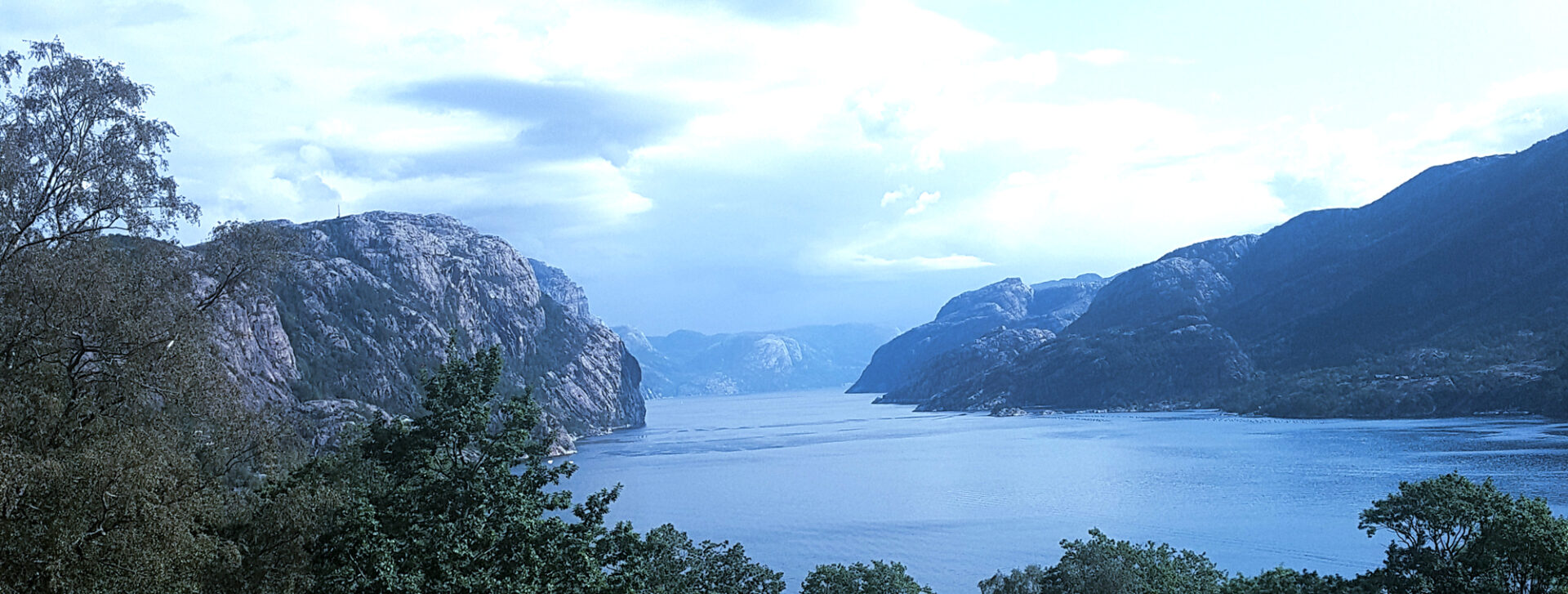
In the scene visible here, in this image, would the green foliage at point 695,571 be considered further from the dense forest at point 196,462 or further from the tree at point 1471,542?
the tree at point 1471,542

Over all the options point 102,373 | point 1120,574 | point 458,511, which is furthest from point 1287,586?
point 102,373

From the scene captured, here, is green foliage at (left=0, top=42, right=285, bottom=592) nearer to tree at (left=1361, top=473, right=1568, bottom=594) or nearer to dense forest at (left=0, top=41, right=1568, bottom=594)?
dense forest at (left=0, top=41, right=1568, bottom=594)

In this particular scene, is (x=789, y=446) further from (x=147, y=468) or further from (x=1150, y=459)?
(x=147, y=468)

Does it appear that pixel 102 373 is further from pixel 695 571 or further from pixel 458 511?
pixel 695 571

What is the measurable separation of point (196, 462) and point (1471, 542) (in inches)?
1514

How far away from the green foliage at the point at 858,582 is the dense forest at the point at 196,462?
10408mm

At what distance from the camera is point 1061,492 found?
12138 cm

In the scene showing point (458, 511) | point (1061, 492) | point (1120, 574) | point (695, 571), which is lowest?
point (1061, 492)

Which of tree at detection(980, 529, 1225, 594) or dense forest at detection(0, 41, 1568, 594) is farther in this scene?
tree at detection(980, 529, 1225, 594)

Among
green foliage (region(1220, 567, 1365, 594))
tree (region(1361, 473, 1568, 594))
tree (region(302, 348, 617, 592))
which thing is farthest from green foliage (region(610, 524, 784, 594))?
tree (region(1361, 473, 1568, 594))

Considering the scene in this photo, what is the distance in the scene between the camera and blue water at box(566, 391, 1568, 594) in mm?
85812

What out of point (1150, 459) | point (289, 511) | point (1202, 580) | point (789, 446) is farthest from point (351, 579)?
point (789, 446)

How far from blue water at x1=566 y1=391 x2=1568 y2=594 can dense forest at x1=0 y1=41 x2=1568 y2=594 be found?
45.8 metres

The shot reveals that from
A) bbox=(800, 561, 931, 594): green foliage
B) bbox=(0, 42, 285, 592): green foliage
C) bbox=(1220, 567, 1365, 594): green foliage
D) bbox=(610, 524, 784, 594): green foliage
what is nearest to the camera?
bbox=(0, 42, 285, 592): green foliage
